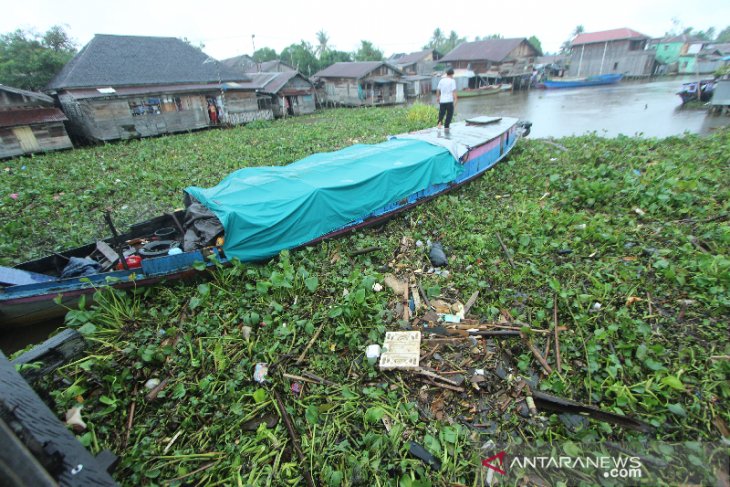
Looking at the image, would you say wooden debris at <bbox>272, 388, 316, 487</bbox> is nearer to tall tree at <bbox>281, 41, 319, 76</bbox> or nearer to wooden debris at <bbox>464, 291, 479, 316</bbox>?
wooden debris at <bbox>464, 291, 479, 316</bbox>

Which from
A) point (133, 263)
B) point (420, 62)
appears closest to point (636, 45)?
point (420, 62)

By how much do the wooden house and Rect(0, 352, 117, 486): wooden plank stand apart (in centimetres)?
4705

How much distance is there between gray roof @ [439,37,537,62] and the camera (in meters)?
41.0

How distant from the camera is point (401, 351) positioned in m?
4.34

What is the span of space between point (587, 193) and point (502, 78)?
4073cm

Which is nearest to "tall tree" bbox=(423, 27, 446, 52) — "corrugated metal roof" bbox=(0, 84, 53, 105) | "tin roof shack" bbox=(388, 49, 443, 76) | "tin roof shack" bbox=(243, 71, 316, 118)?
"tin roof shack" bbox=(388, 49, 443, 76)

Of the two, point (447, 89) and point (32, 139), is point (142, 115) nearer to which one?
point (32, 139)

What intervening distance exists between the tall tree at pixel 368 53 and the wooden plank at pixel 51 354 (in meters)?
52.2

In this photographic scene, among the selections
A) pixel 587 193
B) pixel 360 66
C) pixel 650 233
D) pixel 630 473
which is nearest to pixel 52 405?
pixel 630 473

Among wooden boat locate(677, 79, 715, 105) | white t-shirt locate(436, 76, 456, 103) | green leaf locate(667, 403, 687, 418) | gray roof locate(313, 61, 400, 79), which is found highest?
gray roof locate(313, 61, 400, 79)

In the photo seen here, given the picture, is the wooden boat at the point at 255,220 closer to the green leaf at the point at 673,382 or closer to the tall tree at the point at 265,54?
the green leaf at the point at 673,382

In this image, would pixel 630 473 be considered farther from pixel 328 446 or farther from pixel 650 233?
pixel 650 233

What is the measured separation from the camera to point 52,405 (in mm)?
3682

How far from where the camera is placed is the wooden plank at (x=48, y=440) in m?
1.84
